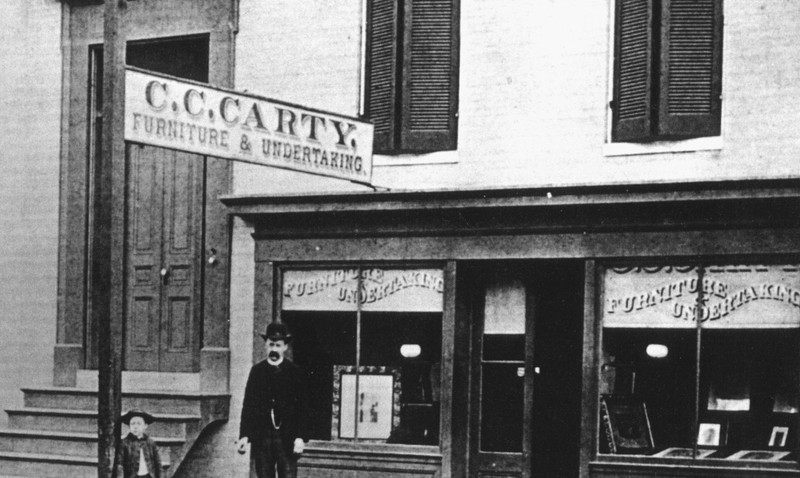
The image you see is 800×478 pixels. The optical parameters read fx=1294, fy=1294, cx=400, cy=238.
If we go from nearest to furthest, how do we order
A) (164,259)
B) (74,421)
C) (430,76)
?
(430,76) → (74,421) → (164,259)

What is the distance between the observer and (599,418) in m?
11.5

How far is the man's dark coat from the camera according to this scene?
39.0 ft

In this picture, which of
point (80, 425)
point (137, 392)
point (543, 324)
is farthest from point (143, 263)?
point (543, 324)

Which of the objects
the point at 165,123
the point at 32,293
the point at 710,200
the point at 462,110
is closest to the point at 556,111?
the point at 462,110

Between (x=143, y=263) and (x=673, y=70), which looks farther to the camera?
(x=143, y=263)

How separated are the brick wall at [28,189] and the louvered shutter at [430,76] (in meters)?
4.29

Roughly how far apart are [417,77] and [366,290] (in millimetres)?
2128

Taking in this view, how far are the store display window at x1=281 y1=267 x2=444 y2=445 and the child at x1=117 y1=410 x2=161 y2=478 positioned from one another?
6.84 feet

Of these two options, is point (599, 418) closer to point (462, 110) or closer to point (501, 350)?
point (501, 350)

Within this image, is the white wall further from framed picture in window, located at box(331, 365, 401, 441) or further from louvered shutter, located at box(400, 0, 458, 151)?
framed picture in window, located at box(331, 365, 401, 441)

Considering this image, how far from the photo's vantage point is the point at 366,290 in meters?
12.7

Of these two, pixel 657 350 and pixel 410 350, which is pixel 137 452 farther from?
pixel 657 350

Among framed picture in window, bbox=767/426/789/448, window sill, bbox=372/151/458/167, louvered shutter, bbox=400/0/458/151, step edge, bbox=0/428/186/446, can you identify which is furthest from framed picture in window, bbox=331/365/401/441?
framed picture in window, bbox=767/426/789/448

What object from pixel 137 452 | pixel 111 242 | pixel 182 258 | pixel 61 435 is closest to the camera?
pixel 111 242
